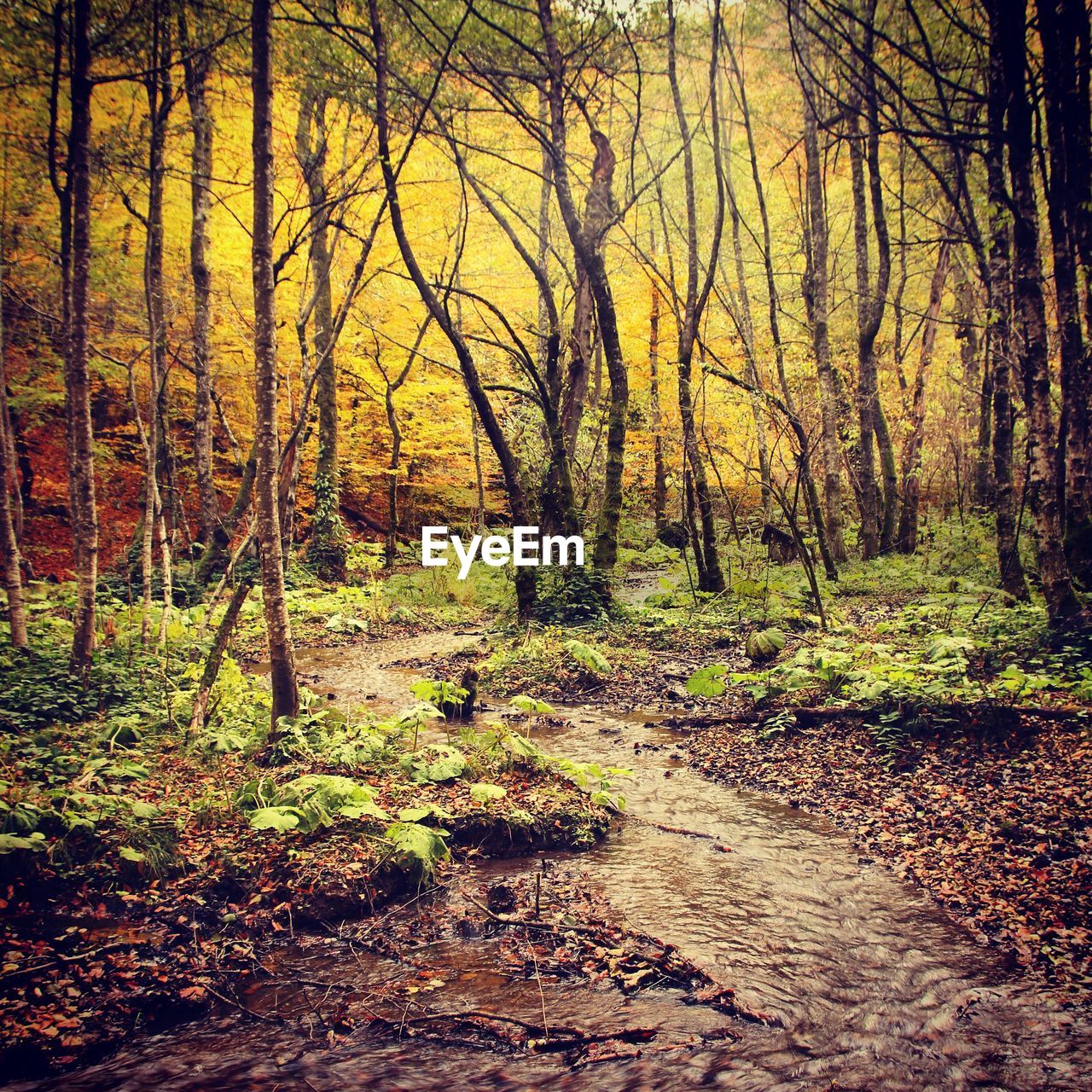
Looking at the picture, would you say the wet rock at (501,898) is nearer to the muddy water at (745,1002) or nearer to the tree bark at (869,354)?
the muddy water at (745,1002)

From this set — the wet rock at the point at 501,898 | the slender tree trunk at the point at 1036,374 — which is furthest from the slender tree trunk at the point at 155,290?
the slender tree trunk at the point at 1036,374

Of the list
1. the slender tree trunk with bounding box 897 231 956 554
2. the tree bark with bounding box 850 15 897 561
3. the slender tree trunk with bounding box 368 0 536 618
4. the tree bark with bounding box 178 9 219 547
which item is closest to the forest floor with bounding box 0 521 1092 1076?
the slender tree trunk with bounding box 368 0 536 618

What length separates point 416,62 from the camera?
12094mm

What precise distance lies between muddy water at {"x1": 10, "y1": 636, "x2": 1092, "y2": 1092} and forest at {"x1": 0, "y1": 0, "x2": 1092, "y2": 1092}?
0.08 ft

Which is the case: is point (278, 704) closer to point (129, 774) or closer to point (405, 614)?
point (129, 774)

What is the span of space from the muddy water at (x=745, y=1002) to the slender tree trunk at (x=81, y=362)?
17.0 feet

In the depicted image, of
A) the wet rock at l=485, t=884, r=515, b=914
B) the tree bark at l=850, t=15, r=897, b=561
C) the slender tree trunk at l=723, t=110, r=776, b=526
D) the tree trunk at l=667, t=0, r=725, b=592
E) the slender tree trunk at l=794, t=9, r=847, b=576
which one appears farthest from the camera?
the slender tree trunk at l=794, t=9, r=847, b=576

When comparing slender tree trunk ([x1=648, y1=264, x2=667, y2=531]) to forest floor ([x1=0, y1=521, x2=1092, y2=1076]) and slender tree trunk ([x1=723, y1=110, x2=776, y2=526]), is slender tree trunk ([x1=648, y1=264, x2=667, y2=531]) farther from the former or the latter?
forest floor ([x1=0, y1=521, x2=1092, y2=1076])

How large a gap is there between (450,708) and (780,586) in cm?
805

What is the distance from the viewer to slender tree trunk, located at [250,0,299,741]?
6.02 metres

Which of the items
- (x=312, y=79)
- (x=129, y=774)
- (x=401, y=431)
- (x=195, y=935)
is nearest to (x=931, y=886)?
(x=195, y=935)

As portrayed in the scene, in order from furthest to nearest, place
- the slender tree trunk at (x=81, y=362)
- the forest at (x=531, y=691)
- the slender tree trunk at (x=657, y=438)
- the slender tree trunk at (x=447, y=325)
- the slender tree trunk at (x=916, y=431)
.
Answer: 1. the slender tree trunk at (x=657, y=438)
2. the slender tree trunk at (x=916, y=431)
3. the slender tree trunk at (x=447, y=325)
4. the slender tree trunk at (x=81, y=362)
5. the forest at (x=531, y=691)

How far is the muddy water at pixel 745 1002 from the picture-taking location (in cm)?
294

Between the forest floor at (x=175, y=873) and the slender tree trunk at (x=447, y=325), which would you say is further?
the slender tree trunk at (x=447, y=325)
